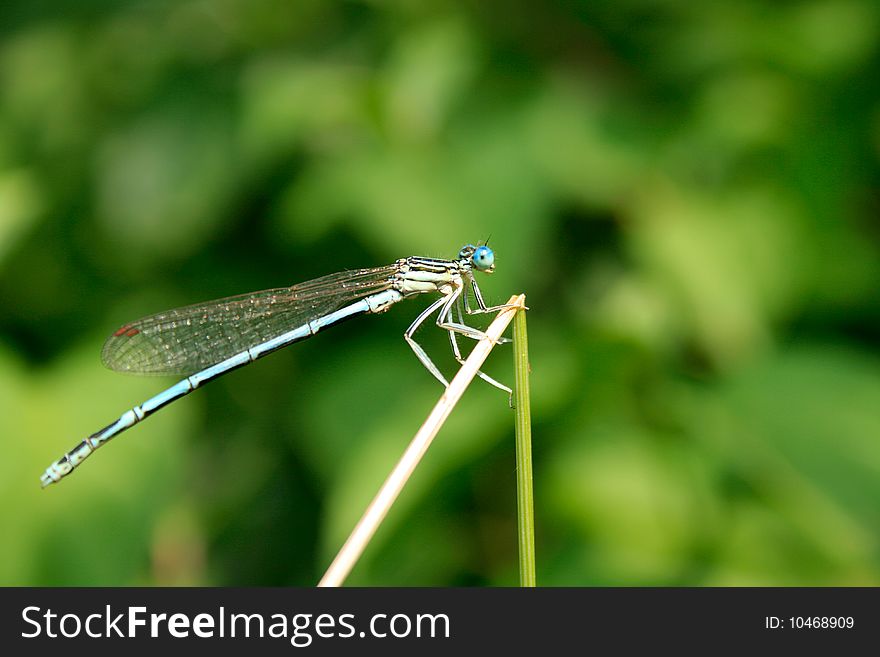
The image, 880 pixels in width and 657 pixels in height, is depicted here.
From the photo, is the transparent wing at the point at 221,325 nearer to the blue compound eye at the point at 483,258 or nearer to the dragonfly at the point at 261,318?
the dragonfly at the point at 261,318

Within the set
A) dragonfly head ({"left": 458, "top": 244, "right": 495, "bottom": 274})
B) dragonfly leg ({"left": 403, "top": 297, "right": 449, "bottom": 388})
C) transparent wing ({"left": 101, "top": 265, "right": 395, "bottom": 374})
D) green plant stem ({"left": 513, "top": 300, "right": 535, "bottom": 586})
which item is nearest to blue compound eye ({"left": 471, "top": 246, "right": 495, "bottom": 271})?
dragonfly head ({"left": 458, "top": 244, "right": 495, "bottom": 274})

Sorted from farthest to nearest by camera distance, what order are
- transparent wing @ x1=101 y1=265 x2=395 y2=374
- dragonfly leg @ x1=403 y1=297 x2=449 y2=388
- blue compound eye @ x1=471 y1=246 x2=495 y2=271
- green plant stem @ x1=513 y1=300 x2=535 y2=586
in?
transparent wing @ x1=101 y1=265 x2=395 y2=374, blue compound eye @ x1=471 y1=246 x2=495 y2=271, dragonfly leg @ x1=403 y1=297 x2=449 y2=388, green plant stem @ x1=513 y1=300 x2=535 y2=586

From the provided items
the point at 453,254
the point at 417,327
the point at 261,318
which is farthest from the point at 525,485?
the point at 261,318

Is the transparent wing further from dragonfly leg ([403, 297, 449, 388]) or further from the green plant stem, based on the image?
the green plant stem

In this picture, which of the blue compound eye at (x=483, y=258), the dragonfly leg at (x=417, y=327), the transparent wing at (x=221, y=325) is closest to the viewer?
the dragonfly leg at (x=417, y=327)

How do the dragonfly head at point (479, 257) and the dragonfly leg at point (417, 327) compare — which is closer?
the dragonfly leg at point (417, 327)

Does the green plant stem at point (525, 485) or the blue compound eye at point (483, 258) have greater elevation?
the blue compound eye at point (483, 258)

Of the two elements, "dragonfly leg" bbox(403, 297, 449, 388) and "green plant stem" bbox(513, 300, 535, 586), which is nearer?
"green plant stem" bbox(513, 300, 535, 586)

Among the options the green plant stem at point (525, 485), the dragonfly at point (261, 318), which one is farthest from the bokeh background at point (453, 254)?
the green plant stem at point (525, 485)

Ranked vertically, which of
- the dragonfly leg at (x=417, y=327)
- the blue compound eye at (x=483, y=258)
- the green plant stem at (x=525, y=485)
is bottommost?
the green plant stem at (x=525, y=485)
